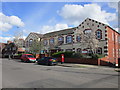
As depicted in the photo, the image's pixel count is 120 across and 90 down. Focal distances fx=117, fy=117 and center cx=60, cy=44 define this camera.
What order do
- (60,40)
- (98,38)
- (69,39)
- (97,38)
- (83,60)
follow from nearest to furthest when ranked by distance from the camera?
(83,60) → (97,38) → (98,38) → (69,39) → (60,40)

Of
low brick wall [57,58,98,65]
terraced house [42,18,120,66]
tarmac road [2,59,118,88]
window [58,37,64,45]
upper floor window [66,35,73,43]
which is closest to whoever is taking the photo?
tarmac road [2,59,118,88]

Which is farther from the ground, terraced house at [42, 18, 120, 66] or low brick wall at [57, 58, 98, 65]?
terraced house at [42, 18, 120, 66]

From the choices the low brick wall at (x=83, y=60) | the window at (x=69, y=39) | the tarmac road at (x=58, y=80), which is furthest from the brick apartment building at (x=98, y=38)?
the tarmac road at (x=58, y=80)

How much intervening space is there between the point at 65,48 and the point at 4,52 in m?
45.1

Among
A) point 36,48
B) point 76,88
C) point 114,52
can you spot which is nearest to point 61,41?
point 36,48

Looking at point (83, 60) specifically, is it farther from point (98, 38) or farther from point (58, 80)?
point (58, 80)

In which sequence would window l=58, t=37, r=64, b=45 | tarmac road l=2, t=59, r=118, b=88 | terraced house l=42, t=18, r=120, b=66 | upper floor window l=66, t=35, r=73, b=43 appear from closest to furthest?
tarmac road l=2, t=59, r=118, b=88
terraced house l=42, t=18, r=120, b=66
upper floor window l=66, t=35, r=73, b=43
window l=58, t=37, r=64, b=45

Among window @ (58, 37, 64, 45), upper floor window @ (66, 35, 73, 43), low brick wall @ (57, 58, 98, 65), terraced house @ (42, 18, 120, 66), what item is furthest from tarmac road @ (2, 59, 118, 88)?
window @ (58, 37, 64, 45)

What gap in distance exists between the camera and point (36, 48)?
98.1 feet

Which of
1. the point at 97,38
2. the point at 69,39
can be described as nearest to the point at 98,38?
the point at 97,38

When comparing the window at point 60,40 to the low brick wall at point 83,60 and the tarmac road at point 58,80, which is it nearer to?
the low brick wall at point 83,60

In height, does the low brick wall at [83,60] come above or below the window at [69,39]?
below

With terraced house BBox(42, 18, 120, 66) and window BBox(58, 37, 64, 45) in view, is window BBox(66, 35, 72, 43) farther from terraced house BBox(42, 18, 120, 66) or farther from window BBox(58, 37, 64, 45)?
window BBox(58, 37, 64, 45)

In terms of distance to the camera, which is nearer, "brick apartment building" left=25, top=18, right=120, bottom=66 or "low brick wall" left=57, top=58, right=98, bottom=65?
"low brick wall" left=57, top=58, right=98, bottom=65
